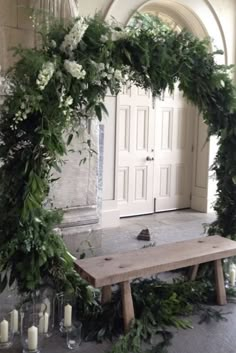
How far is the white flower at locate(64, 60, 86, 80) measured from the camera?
7.29 ft

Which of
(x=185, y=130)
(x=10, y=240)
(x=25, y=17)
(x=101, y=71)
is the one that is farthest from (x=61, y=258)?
(x=185, y=130)

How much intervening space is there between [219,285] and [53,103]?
1.78 metres

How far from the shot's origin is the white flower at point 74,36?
2.23m

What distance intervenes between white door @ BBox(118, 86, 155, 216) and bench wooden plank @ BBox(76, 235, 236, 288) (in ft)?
8.12

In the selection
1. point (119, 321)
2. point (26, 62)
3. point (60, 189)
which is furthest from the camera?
point (60, 189)

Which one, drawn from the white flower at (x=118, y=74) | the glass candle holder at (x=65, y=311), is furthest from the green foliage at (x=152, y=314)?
the white flower at (x=118, y=74)

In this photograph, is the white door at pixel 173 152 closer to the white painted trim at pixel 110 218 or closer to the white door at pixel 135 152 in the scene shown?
the white door at pixel 135 152

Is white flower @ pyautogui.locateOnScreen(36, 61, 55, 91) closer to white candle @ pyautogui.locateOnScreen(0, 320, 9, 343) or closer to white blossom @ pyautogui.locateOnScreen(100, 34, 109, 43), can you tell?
white blossom @ pyautogui.locateOnScreen(100, 34, 109, 43)

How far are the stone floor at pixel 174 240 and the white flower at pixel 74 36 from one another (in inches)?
68.1

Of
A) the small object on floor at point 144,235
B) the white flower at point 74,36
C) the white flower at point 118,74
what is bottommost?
the small object on floor at point 144,235

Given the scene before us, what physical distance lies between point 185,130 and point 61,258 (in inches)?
157

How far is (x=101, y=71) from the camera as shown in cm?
237

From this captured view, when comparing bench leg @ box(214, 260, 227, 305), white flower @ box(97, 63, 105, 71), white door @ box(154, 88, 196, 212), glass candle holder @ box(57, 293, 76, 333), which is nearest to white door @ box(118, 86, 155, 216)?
white door @ box(154, 88, 196, 212)

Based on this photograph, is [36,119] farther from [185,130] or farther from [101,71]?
[185,130]
